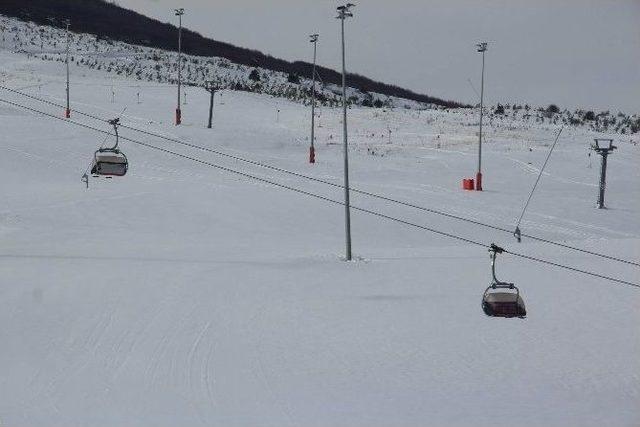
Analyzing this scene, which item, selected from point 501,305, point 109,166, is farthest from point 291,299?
point 501,305

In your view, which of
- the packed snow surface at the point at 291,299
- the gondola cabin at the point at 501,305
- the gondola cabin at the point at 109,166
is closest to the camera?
the gondola cabin at the point at 501,305


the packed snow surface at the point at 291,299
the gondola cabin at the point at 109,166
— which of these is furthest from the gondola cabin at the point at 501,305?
the gondola cabin at the point at 109,166

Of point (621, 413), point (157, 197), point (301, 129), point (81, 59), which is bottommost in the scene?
point (621, 413)

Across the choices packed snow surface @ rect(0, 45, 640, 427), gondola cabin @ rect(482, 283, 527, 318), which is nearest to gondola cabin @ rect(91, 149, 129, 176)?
packed snow surface @ rect(0, 45, 640, 427)

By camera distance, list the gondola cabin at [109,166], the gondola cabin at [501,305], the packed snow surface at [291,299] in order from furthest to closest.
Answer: the gondola cabin at [109,166], the packed snow surface at [291,299], the gondola cabin at [501,305]

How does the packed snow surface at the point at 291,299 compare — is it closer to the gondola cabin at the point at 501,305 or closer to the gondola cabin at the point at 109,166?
the gondola cabin at the point at 501,305

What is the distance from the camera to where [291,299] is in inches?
839

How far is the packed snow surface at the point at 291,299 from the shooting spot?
15.2m

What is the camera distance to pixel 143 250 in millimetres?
25953

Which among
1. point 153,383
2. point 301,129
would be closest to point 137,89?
point 301,129

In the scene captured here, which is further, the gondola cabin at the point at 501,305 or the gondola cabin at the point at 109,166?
the gondola cabin at the point at 109,166

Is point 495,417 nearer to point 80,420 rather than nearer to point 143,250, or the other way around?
point 80,420

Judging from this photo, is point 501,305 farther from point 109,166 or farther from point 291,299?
point 109,166

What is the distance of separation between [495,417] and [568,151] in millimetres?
39817
